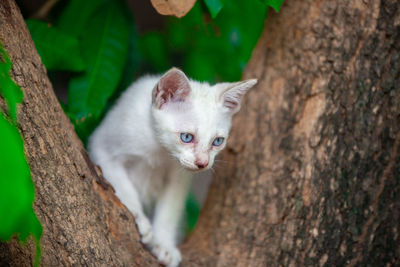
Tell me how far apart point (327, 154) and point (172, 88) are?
0.81m

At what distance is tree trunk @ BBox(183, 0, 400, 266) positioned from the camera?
1951 millimetres

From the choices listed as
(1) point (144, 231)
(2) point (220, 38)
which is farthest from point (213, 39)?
(1) point (144, 231)

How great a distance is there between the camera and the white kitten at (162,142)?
6.60 feet

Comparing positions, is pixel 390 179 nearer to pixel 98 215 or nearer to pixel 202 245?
pixel 202 245

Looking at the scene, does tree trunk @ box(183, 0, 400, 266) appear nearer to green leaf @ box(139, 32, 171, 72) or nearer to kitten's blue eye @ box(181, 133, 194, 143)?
kitten's blue eye @ box(181, 133, 194, 143)

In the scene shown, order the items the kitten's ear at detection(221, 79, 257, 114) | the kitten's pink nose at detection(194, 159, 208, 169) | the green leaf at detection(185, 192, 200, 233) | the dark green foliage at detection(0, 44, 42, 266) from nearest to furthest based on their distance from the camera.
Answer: the dark green foliage at detection(0, 44, 42, 266), the kitten's pink nose at detection(194, 159, 208, 169), the kitten's ear at detection(221, 79, 257, 114), the green leaf at detection(185, 192, 200, 233)

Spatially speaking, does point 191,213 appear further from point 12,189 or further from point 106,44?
point 12,189

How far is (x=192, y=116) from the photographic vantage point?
2033 mm

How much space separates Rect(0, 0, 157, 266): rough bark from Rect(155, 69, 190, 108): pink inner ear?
0.49 meters

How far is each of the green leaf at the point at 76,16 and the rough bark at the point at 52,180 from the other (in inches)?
29.7

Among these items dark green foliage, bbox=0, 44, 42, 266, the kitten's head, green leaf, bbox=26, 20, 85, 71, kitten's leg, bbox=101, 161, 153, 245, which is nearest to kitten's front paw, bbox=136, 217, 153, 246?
kitten's leg, bbox=101, 161, 153, 245

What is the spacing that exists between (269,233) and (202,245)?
1.45 ft

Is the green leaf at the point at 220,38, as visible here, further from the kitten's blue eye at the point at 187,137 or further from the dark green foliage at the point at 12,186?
the dark green foliage at the point at 12,186

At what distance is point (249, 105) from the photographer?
2449 mm
